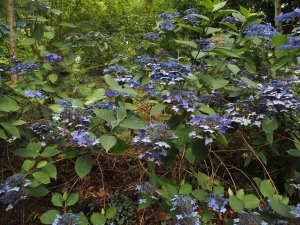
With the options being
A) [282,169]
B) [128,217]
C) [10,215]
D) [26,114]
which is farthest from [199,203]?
[26,114]

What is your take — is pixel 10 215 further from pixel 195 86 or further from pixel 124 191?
pixel 195 86

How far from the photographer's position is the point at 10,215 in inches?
85.0

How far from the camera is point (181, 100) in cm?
173

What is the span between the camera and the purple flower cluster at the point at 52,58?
97.0 inches

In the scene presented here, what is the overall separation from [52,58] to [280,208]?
5.85ft

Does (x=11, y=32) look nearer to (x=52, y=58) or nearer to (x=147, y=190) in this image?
(x=52, y=58)

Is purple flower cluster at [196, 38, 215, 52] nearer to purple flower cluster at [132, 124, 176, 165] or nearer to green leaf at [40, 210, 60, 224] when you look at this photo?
purple flower cluster at [132, 124, 176, 165]

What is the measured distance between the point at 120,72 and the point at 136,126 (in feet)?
2.84

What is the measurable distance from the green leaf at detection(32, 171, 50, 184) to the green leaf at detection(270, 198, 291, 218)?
1054 mm

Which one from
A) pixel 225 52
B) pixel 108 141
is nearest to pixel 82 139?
pixel 108 141

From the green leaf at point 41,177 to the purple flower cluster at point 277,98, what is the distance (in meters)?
1.12

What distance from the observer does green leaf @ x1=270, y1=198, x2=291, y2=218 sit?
150 centimetres

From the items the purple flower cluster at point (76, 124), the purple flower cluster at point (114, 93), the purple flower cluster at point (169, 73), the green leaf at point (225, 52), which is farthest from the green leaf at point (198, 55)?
the purple flower cluster at point (76, 124)

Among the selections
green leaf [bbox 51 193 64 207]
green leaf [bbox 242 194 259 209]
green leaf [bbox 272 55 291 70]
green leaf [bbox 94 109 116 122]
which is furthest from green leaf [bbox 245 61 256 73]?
green leaf [bbox 51 193 64 207]
